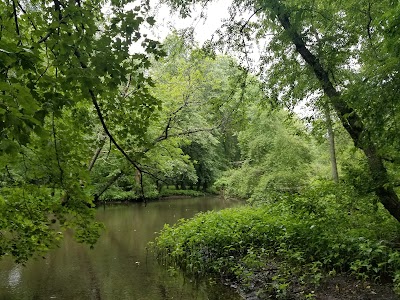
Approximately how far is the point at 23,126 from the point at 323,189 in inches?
264

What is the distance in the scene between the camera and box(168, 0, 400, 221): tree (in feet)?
15.1

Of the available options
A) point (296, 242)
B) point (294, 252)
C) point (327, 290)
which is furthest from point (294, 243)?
point (327, 290)

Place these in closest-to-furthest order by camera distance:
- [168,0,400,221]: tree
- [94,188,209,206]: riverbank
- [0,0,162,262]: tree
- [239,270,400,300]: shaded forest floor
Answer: [0,0,162,262]: tree → [168,0,400,221]: tree → [239,270,400,300]: shaded forest floor → [94,188,209,206]: riverbank

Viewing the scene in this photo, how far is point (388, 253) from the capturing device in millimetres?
5746

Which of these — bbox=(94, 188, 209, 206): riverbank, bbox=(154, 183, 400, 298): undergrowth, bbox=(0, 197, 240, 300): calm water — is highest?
bbox=(94, 188, 209, 206): riverbank

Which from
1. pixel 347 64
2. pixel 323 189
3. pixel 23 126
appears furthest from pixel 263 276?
pixel 23 126

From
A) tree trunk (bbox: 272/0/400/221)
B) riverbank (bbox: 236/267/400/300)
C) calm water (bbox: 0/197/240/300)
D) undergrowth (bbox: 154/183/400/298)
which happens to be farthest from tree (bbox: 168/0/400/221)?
calm water (bbox: 0/197/240/300)

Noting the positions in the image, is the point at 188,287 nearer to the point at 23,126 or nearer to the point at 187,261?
the point at 187,261

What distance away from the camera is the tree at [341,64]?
4.61m

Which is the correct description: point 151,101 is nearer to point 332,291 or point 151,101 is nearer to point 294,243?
point 332,291

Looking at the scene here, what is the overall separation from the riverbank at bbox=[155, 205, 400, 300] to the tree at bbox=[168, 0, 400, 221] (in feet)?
3.04

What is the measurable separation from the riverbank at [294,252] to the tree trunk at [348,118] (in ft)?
2.39

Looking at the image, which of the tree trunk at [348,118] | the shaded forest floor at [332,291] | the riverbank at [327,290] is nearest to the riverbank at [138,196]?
the riverbank at [327,290]

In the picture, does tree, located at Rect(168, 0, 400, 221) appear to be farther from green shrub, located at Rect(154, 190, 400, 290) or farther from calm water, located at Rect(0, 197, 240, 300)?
calm water, located at Rect(0, 197, 240, 300)
